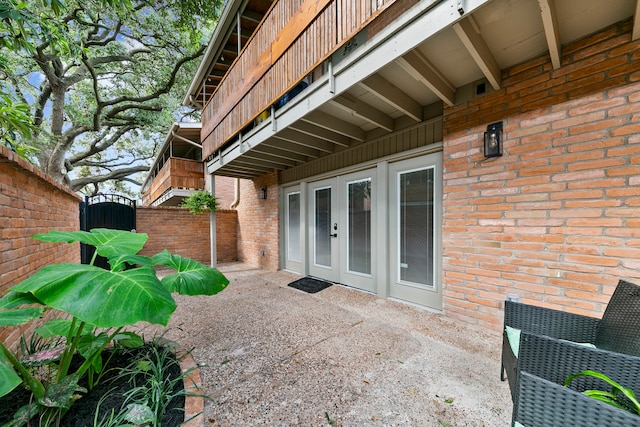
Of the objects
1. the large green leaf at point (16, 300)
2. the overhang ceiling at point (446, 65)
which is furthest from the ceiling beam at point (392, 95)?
the large green leaf at point (16, 300)

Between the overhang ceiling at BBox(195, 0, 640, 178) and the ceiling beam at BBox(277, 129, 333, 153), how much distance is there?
2 centimetres

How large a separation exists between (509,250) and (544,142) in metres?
1.05

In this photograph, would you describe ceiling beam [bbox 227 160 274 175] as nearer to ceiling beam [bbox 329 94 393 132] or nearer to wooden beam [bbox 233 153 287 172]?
wooden beam [bbox 233 153 287 172]

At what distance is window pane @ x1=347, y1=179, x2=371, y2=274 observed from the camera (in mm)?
3816

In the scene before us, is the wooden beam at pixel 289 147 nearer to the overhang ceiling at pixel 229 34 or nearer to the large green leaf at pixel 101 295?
the overhang ceiling at pixel 229 34

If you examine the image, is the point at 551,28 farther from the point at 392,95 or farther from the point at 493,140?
the point at 392,95

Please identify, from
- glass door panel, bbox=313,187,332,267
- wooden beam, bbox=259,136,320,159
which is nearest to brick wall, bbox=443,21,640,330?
glass door panel, bbox=313,187,332,267

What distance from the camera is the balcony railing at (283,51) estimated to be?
2184 mm

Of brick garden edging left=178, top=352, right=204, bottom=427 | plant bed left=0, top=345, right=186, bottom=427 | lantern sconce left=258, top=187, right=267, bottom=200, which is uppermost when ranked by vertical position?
lantern sconce left=258, top=187, right=267, bottom=200

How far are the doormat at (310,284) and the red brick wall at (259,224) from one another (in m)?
1.20

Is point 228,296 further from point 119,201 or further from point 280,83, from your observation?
point 119,201

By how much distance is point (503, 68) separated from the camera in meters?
2.34

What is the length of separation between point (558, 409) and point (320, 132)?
3.47 meters

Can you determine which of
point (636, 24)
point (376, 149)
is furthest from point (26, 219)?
point (636, 24)
